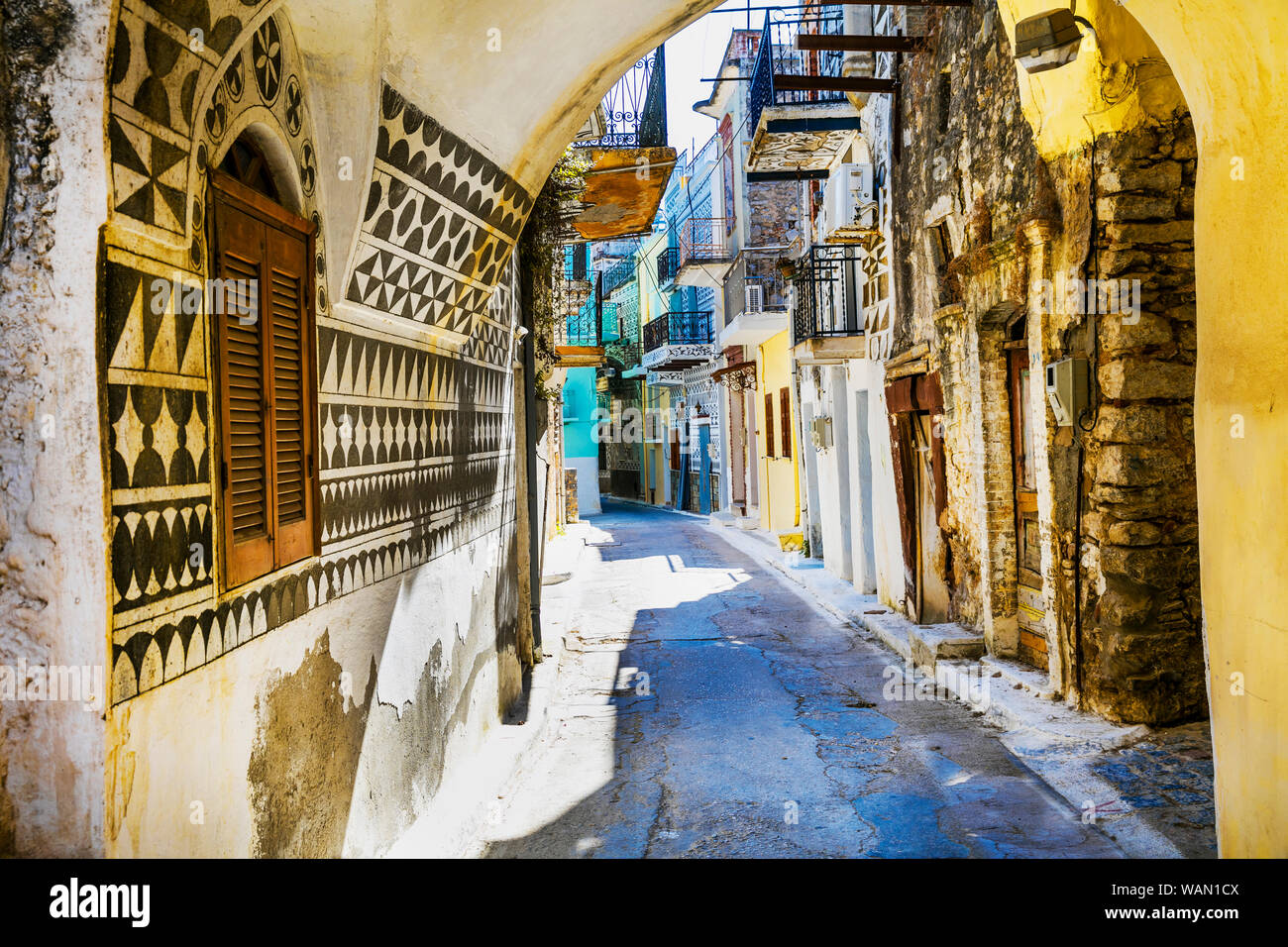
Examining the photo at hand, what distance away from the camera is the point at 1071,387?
6.89m

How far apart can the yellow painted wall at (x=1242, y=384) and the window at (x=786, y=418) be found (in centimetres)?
1942

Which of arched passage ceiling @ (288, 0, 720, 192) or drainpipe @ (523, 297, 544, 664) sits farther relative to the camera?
drainpipe @ (523, 297, 544, 664)

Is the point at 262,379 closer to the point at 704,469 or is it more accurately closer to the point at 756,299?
the point at 756,299

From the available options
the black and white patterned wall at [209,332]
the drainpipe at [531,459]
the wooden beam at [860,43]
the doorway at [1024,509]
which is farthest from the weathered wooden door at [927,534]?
the black and white patterned wall at [209,332]

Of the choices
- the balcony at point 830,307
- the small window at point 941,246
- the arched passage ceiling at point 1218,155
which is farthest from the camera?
the balcony at point 830,307

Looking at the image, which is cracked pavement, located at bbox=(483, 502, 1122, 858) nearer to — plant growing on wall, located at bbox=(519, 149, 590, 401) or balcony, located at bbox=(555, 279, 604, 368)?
plant growing on wall, located at bbox=(519, 149, 590, 401)

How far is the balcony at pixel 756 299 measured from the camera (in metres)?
24.1

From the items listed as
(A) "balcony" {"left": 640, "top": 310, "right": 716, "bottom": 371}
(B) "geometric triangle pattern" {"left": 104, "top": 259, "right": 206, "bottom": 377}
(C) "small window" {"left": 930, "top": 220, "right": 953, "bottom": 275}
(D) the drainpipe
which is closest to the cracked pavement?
(D) the drainpipe

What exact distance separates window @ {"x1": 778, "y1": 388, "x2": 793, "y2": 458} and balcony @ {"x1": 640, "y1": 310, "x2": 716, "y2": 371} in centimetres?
960

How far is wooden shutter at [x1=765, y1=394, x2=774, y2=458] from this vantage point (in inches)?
997

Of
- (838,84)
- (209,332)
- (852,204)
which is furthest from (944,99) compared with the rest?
(209,332)

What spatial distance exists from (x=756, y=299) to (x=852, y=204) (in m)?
11.1

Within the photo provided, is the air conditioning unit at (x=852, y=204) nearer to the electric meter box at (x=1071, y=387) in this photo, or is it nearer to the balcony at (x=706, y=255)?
the electric meter box at (x=1071, y=387)
